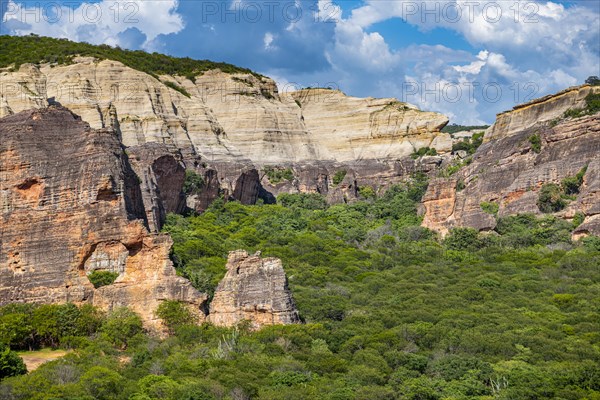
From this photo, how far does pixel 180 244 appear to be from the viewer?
6241 cm

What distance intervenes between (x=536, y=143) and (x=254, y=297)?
1527 inches

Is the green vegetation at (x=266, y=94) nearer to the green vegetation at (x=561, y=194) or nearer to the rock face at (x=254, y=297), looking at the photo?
the green vegetation at (x=561, y=194)

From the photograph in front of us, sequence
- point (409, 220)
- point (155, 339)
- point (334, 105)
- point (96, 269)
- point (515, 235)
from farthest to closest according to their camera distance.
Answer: point (334, 105) < point (409, 220) < point (515, 235) < point (96, 269) < point (155, 339)

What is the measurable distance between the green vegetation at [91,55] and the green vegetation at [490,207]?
36.4 meters

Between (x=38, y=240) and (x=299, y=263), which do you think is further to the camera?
(x=299, y=263)

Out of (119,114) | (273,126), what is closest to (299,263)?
(119,114)

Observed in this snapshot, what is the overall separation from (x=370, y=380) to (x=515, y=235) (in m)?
31.2

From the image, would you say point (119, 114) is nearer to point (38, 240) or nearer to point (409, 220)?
point (409, 220)

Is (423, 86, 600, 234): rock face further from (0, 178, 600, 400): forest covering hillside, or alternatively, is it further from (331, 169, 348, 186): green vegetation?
(331, 169, 348, 186): green vegetation

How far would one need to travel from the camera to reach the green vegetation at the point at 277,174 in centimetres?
9531

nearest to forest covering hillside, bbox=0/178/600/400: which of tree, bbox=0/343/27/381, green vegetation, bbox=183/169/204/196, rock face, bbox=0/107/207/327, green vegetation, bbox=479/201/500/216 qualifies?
tree, bbox=0/343/27/381

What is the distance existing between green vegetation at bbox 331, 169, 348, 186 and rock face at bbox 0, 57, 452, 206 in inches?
25.5

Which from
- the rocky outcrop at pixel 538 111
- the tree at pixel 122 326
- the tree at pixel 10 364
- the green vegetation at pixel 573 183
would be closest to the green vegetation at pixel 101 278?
the tree at pixel 122 326

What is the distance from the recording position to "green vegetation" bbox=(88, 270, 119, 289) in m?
47.5
